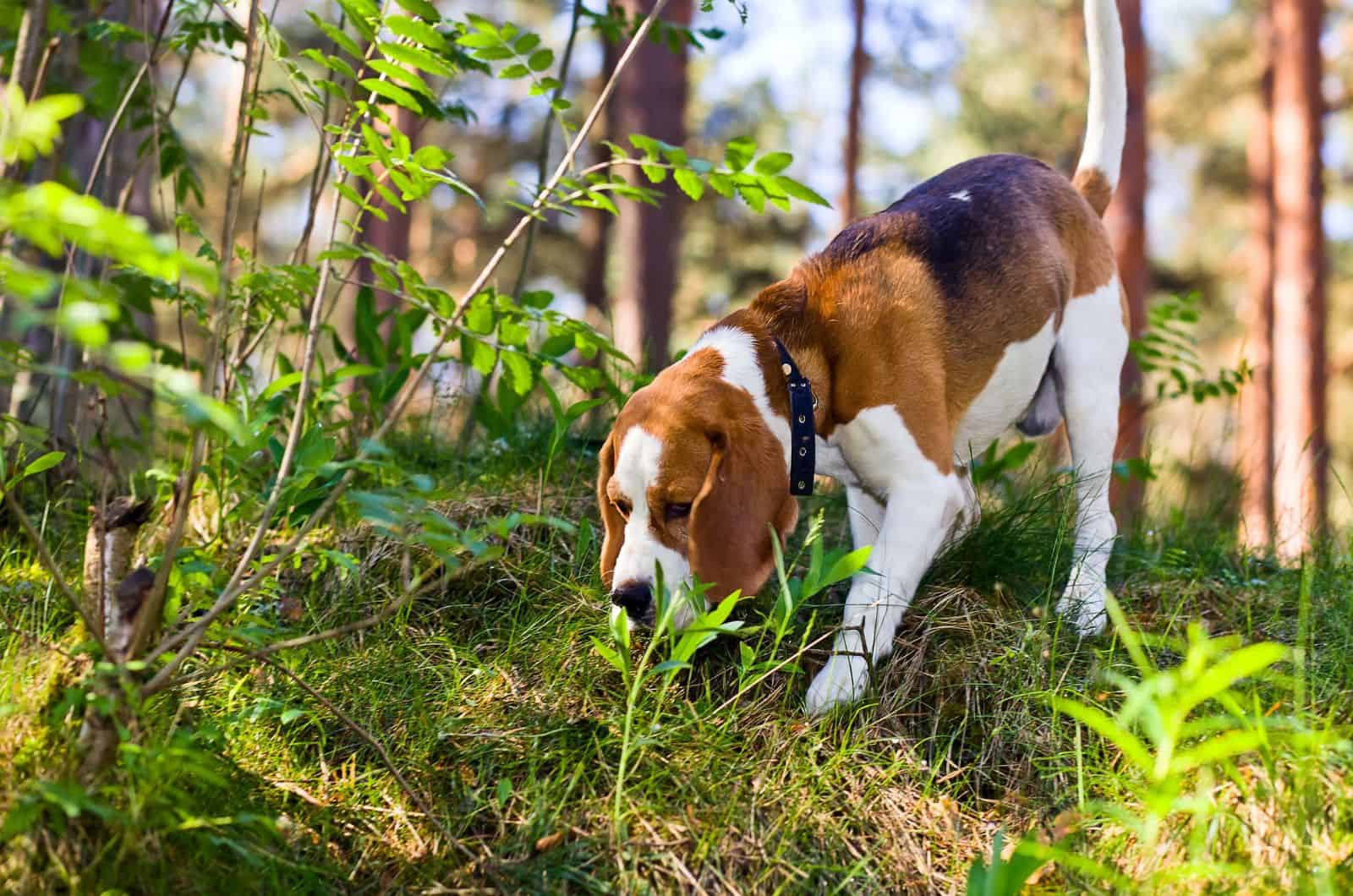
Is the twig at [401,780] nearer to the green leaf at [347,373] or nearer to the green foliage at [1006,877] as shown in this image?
the green foliage at [1006,877]

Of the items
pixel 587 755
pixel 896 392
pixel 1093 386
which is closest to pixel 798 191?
pixel 896 392

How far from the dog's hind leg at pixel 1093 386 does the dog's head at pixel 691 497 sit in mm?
1378

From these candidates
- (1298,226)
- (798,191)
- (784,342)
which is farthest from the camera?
(1298,226)

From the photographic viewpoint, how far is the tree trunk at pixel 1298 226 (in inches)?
435

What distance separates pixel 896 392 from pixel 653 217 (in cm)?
687

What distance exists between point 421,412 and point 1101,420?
2.92 metres

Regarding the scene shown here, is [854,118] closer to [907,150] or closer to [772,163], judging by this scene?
[907,150]

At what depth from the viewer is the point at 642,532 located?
2930 millimetres

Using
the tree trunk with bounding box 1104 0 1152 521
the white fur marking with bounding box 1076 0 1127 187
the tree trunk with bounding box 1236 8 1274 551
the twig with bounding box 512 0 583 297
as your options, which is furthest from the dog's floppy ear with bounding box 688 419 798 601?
the tree trunk with bounding box 1236 8 1274 551

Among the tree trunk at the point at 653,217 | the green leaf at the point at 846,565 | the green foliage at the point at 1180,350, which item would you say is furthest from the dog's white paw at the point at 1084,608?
the tree trunk at the point at 653,217

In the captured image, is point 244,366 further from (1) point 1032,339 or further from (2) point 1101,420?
(2) point 1101,420

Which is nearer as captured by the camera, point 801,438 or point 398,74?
point 398,74

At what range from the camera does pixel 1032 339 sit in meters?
3.84

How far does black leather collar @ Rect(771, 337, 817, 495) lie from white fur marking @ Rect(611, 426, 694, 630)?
408 millimetres
